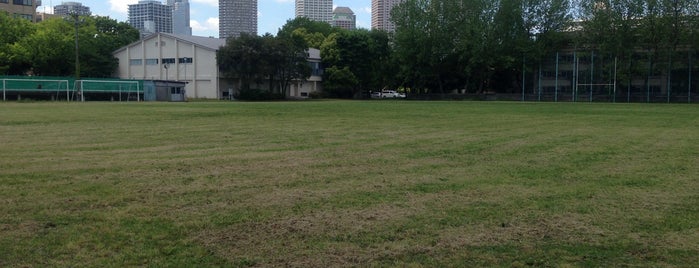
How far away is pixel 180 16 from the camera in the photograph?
18475cm

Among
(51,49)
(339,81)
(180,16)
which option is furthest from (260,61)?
(180,16)

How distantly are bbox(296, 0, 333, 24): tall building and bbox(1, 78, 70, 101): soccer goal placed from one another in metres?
125

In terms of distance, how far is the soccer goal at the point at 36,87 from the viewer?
5405cm

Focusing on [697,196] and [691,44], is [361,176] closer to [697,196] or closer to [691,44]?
[697,196]

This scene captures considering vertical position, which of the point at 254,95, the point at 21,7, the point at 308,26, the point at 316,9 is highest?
the point at 316,9

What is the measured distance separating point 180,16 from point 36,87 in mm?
134936

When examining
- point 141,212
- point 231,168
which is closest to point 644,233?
point 141,212

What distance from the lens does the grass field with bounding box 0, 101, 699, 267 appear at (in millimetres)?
4863

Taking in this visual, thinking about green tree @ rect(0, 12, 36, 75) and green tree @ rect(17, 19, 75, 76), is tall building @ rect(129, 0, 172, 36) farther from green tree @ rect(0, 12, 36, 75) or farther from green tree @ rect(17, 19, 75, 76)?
green tree @ rect(17, 19, 75, 76)

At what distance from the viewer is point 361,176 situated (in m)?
8.55

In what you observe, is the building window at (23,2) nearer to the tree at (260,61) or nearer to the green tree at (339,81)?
the tree at (260,61)

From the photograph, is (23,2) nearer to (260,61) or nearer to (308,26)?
(308,26)

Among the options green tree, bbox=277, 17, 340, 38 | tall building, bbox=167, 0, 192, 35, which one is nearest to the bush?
green tree, bbox=277, 17, 340, 38

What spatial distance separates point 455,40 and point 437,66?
4.75 meters
